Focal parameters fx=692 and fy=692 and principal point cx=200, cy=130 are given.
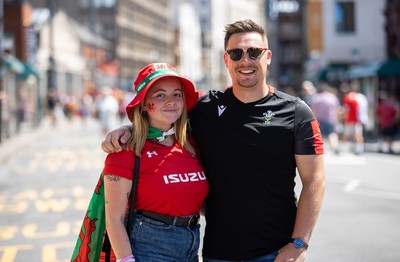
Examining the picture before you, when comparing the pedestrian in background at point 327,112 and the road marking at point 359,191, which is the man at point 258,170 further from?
the pedestrian in background at point 327,112

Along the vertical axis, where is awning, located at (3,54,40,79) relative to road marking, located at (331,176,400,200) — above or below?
above

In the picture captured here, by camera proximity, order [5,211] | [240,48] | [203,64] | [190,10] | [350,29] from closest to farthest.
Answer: [240,48] < [5,211] < [350,29] < [190,10] < [203,64]

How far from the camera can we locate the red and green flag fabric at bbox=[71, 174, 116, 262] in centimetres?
347

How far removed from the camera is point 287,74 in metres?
109

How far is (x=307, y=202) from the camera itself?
137 inches

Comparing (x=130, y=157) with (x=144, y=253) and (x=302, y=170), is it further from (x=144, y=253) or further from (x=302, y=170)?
(x=302, y=170)

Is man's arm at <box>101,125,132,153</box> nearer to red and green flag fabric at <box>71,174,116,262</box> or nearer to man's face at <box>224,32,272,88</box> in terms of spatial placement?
red and green flag fabric at <box>71,174,116,262</box>

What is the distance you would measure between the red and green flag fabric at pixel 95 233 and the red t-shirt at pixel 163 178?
203mm

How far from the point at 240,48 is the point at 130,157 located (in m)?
0.84

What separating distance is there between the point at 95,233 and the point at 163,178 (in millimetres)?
459

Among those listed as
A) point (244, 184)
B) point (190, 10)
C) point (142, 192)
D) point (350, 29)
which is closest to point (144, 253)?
point (142, 192)

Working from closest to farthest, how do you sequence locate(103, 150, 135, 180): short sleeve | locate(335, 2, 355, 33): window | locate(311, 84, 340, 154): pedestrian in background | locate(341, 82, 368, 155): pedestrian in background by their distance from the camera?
1. locate(103, 150, 135, 180): short sleeve
2. locate(311, 84, 340, 154): pedestrian in background
3. locate(341, 82, 368, 155): pedestrian in background
4. locate(335, 2, 355, 33): window

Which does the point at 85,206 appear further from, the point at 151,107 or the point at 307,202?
the point at 307,202

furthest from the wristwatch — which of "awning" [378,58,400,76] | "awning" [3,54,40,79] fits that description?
"awning" [3,54,40,79]
